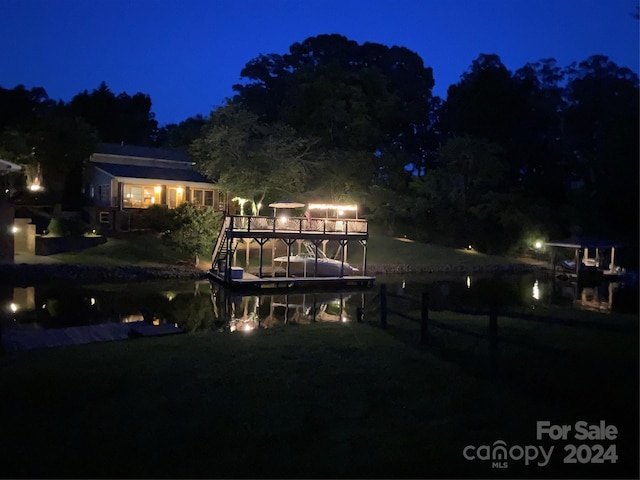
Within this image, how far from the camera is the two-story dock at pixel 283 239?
1129 inches

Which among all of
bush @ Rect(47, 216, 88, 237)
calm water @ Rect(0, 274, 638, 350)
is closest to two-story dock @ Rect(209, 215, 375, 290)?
calm water @ Rect(0, 274, 638, 350)

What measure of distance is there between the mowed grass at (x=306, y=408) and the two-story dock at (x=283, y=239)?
17989mm

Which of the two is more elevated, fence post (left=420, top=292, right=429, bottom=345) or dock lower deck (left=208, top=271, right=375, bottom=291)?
fence post (left=420, top=292, right=429, bottom=345)

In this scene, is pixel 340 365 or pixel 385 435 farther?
pixel 340 365

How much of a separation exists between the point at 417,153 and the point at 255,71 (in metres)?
22.4

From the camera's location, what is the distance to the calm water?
719 inches

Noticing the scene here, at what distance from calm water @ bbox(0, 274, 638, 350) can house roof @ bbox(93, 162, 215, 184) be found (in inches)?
628

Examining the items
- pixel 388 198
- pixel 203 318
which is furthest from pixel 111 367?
pixel 388 198

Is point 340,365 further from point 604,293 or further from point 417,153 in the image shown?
point 417,153

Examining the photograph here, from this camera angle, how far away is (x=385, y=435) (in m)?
5.91

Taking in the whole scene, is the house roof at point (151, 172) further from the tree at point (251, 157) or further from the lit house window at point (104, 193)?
the tree at point (251, 157)

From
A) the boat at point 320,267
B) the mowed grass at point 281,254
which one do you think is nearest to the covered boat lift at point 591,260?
the mowed grass at point 281,254

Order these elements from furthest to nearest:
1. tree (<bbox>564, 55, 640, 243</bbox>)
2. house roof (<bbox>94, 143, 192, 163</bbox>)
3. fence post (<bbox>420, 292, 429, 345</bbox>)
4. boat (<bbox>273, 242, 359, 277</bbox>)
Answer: house roof (<bbox>94, 143, 192, 163</bbox>), boat (<bbox>273, 242, 359, 277</bbox>), fence post (<bbox>420, 292, 429, 345</bbox>), tree (<bbox>564, 55, 640, 243</bbox>)

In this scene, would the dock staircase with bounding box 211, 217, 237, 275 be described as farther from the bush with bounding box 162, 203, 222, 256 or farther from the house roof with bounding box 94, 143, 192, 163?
the house roof with bounding box 94, 143, 192, 163
